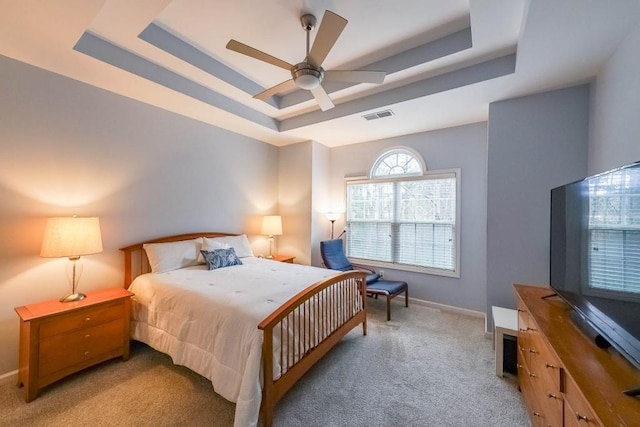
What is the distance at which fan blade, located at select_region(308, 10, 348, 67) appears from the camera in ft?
5.16

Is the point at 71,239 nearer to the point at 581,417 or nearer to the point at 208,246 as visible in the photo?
the point at 208,246

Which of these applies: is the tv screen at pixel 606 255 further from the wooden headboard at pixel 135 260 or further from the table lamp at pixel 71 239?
the wooden headboard at pixel 135 260

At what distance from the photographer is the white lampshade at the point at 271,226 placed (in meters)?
4.26

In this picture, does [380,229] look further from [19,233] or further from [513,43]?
[19,233]

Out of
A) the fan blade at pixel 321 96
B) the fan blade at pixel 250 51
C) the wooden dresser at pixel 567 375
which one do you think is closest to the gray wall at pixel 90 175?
the fan blade at pixel 250 51

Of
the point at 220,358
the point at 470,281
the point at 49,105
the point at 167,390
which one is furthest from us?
the point at 470,281

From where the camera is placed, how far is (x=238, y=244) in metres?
3.74

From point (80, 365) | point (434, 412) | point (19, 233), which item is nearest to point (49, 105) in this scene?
point (19, 233)

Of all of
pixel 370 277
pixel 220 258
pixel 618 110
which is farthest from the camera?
pixel 370 277

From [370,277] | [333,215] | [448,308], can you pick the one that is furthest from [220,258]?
[448,308]

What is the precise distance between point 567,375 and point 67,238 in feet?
10.9

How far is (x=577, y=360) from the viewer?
3.69 feet

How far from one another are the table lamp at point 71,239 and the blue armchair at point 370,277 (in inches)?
104

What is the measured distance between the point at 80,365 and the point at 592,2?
14.6 feet
